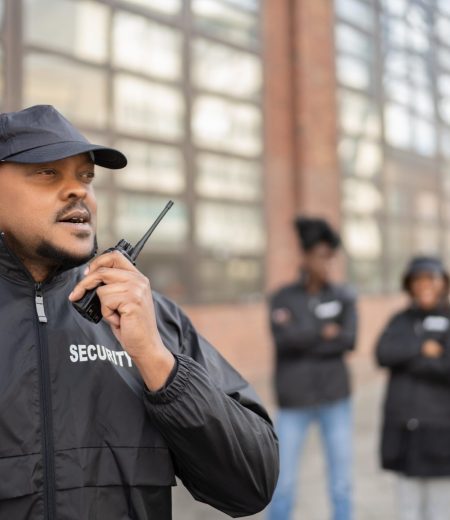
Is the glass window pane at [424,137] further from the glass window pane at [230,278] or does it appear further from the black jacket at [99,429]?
the black jacket at [99,429]

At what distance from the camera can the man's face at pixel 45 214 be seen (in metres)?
1.49

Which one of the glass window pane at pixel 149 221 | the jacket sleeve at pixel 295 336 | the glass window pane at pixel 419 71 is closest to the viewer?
the jacket sleeve at pixel 295 336

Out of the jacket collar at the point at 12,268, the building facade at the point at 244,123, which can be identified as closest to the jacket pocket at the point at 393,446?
the jacket collar at the point at 12,268

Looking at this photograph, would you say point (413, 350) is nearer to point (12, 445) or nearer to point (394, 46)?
point (12, 445)

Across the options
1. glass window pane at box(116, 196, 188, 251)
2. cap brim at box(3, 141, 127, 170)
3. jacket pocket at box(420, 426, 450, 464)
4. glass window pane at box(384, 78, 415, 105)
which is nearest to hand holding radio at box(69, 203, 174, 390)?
cap brim at box(3, 141, 127, 170)

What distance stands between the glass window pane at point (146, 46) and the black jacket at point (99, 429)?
7265mm

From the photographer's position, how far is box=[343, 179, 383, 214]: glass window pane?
11977mm

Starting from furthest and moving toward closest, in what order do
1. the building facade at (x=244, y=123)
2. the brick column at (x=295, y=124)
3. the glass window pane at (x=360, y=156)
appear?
1. the glass window pane at (x=360, y=156)
2. the brick column at (x=295, y=124)
3. the building facade at (x=244, y=123)

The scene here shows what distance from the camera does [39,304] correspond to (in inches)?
59.1

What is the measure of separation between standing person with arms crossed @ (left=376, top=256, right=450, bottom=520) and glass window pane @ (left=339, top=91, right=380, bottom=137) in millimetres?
8189

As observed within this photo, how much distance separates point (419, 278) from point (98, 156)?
110 inches

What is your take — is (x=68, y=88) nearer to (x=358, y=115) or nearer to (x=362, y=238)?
(x=358, y=115)

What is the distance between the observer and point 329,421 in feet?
14.1

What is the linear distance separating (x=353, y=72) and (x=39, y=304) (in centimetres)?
1146
